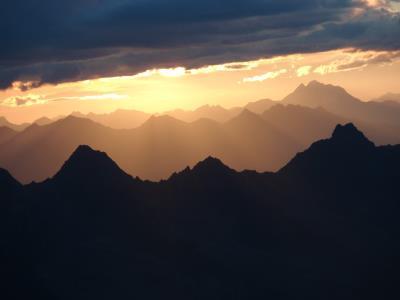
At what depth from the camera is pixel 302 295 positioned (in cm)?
18925

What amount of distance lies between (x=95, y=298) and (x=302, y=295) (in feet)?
180

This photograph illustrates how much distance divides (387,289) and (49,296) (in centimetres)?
9054

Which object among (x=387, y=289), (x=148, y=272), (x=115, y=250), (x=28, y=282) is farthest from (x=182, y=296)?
(x=387, y=289)

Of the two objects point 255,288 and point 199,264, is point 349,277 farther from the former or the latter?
point 199,264

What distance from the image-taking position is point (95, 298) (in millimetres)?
175000

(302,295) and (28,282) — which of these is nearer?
(28,282)

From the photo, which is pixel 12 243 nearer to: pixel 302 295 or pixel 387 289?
pixel 302 295

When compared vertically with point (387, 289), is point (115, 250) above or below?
above

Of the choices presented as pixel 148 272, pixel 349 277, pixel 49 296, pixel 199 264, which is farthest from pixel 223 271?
pixel 49 296

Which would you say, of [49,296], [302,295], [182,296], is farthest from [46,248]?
[302,295]

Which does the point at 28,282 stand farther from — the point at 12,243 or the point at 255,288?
the point at 255,288

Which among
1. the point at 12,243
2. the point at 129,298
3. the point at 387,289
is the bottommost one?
the point at 387,289

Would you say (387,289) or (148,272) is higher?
(148,272)

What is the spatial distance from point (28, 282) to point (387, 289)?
314ft
